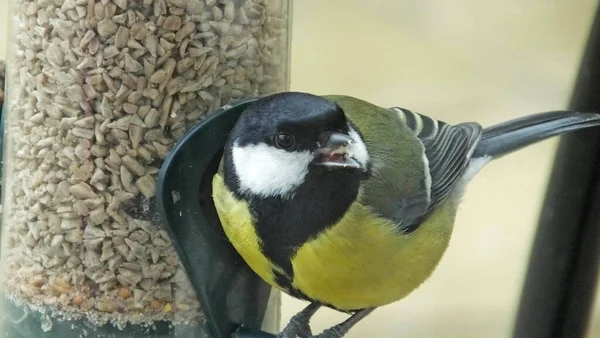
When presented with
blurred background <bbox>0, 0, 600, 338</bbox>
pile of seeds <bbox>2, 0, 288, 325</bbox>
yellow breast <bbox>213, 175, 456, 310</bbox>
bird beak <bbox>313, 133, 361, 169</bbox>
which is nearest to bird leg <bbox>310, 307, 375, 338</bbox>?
yellow breast <bbox>213, 175, 456, 310</bbox>

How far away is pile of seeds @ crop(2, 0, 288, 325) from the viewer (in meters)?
1.03

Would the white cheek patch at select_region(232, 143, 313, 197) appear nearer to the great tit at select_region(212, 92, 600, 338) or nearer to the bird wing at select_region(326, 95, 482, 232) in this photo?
the great tit at select_region(212, 92, 600, 338)

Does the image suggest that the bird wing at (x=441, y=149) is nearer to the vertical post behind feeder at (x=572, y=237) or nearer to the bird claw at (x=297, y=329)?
the vertical post behind feeder at (x=572, y=237)

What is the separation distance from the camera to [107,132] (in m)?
1.05

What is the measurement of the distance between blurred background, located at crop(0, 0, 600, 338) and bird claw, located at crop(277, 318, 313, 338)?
2.56 feet

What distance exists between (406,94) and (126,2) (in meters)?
1.12

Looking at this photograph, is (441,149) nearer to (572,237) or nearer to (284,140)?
(572,237)

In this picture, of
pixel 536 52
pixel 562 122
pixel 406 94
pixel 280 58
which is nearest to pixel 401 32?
pixel 406 94

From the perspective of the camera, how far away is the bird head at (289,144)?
37.7 inches

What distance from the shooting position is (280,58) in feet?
3.96

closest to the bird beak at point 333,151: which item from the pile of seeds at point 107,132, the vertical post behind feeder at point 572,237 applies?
the pile of seeds at point 107,132

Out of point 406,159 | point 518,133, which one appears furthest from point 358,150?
point 518,133

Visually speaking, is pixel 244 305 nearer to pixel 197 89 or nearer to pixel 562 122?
pixel 197 89

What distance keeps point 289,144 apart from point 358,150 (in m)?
0.11
